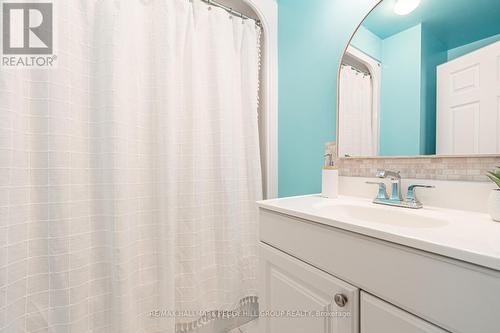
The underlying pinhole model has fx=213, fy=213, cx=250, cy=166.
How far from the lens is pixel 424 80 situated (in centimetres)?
78

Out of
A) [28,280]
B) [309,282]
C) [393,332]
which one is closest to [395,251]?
[393,332]

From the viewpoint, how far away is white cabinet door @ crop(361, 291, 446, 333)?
42cm

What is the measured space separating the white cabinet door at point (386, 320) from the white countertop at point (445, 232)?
0.49 feet

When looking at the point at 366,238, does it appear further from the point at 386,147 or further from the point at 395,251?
the point at 386,147

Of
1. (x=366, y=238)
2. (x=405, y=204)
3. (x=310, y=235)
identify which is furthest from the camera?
(x=405, y=204)

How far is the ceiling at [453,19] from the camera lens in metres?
0.66

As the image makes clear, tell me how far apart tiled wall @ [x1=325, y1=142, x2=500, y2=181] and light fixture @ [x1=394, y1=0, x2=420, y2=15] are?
1.88 feet

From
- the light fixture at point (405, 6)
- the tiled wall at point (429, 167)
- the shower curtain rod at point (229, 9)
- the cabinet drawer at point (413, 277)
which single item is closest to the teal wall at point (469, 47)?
the light fixture at point (405, 6)

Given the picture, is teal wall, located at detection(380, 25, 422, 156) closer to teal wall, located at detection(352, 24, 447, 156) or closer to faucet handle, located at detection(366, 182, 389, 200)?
teal wall, located at detection(352, 24, 447, 156)

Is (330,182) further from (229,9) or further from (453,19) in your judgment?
(229,9)

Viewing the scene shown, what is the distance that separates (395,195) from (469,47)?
1.75 feet

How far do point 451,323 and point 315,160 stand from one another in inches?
33.7

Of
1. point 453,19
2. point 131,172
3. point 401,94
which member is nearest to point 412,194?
point 401,94

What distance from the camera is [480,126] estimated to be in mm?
668
